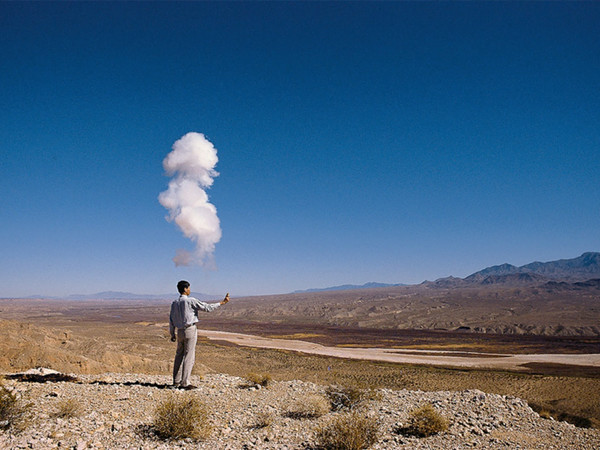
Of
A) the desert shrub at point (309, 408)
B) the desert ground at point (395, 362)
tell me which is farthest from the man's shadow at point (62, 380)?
the desert ground at point (395, 362)

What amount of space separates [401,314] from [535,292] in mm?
73802

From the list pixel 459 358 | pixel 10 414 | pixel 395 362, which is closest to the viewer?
pixel 10 414

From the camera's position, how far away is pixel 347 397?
867cm

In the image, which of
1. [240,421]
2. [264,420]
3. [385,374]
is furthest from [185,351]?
[385,374]

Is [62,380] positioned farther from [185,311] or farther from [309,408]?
[309,408]

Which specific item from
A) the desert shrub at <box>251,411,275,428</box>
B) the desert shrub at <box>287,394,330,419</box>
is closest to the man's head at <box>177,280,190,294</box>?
the desert shrub at <box>251,411,275,428</box>

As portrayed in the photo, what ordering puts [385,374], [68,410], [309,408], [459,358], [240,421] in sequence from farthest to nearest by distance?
[459,358], [385,374], [309,408], [240,421], [68,410]

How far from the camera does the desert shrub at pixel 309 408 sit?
7508mm

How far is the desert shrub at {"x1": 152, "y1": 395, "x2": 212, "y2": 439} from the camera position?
561cm

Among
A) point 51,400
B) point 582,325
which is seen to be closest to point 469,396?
point 51,400

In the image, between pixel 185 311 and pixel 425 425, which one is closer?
pixel 425 425

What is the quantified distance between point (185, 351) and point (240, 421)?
1.74 meters

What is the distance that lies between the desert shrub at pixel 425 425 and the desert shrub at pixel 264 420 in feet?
7.82

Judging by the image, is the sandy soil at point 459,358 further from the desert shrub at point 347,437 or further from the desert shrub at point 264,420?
the desert shrub at point 347,437
